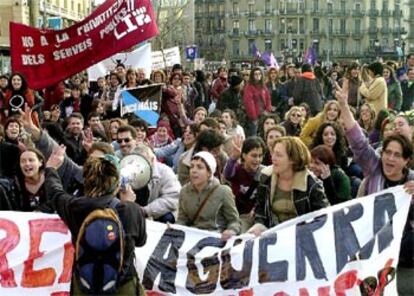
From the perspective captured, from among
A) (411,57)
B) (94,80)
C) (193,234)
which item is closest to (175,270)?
(193,234)

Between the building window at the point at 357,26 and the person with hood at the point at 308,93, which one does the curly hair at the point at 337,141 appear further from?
the building window at the point at 357,26

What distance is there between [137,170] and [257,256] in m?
1.42

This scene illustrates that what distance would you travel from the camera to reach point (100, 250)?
4.36 metres

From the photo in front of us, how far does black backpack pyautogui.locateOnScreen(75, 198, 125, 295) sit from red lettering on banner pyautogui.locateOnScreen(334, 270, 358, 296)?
1.63m

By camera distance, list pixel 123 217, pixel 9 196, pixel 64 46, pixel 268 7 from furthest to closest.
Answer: pixel 268 7, pixel 64 46, pixel 9 196, pixel 123 217

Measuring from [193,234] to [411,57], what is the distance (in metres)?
9.66

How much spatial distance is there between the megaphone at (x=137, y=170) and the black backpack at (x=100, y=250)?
1.90 meters

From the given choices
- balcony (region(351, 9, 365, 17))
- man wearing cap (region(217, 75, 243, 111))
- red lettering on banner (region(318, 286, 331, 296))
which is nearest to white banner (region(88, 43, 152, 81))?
man wearing cap (region(217, 75, 243, 111))

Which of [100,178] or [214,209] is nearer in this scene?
[100,178]

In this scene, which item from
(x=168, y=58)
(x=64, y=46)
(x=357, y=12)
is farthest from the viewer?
(x=357, y=12)

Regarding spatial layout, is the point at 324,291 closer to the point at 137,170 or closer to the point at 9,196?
the point at 137,170

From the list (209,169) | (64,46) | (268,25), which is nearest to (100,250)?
(209,169)

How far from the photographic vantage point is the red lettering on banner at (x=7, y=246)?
5551mm

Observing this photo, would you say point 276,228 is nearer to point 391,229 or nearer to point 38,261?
point 391,229
